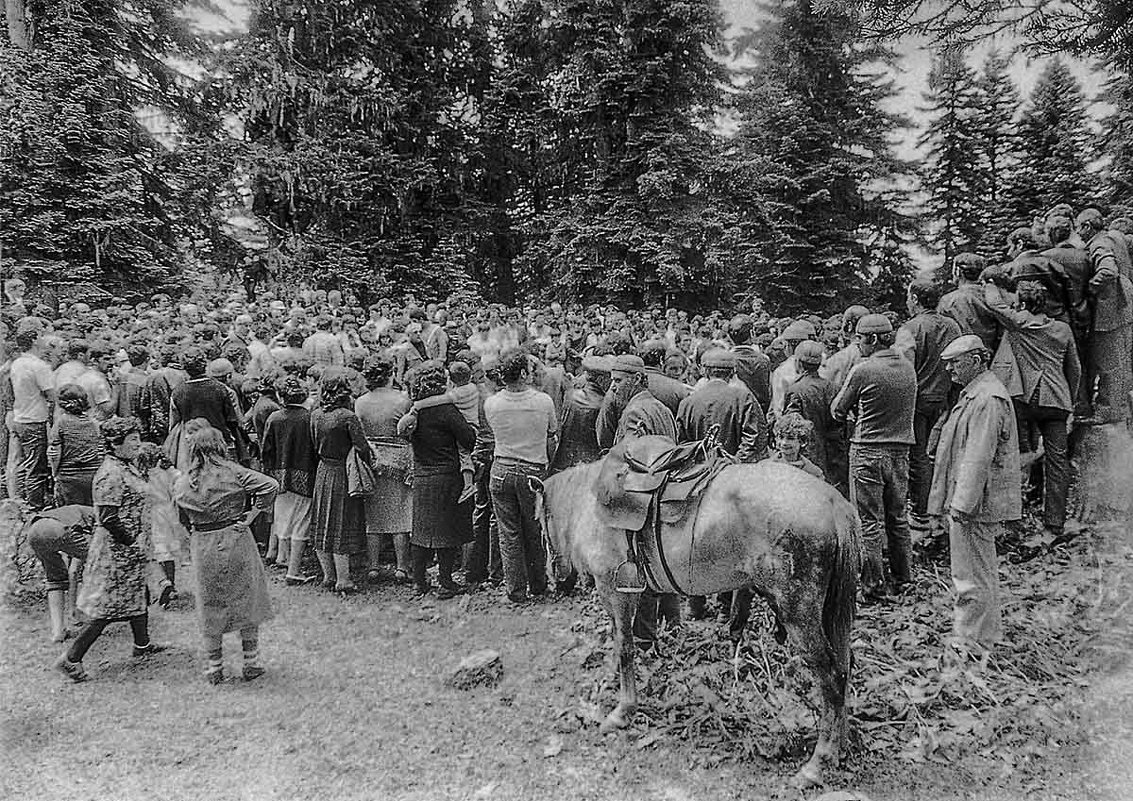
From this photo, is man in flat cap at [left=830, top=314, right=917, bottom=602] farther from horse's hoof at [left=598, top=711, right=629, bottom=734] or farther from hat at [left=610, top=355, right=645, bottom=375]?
horse's hoof at [left=598, top=711, right=629, bottom=734]

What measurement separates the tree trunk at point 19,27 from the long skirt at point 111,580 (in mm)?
3587

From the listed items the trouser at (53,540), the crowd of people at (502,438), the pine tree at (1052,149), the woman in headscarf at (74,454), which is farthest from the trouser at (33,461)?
the pine tree at (1052,149)

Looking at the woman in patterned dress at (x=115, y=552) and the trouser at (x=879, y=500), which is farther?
the trouser at (x=879, y=500)

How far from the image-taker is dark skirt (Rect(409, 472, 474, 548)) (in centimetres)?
612

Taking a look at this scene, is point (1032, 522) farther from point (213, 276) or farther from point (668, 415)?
point (213, 276)

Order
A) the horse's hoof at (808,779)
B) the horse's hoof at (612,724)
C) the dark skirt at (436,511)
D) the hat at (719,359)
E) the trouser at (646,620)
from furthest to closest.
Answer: the dark skirt at (436,511) → the hat at (719,359) → the trouser at (646,620) → the horse's hoof at (612,724) → the horse's hoof at (808,779)

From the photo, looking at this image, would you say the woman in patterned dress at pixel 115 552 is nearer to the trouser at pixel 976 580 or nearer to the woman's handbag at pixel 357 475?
the woman's handbag at pixel 357 475

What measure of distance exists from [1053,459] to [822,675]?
3784 mm

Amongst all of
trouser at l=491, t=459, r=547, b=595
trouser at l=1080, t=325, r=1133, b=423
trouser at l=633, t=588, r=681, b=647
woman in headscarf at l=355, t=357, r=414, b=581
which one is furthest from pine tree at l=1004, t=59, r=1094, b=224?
woman in headscarf at l=355, t=357, r=414, b=581

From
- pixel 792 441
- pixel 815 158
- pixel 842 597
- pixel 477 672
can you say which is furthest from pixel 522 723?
pixel 815 158

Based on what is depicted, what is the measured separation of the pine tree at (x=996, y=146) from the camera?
5.74 m

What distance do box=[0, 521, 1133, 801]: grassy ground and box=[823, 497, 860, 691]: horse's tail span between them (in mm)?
533

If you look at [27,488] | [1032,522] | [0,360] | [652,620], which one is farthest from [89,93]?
[1032,522]

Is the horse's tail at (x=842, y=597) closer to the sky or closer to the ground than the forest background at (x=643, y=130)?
closer to the ground
